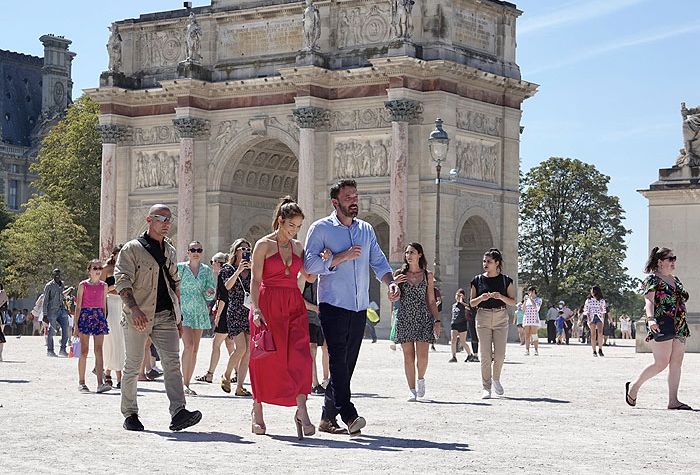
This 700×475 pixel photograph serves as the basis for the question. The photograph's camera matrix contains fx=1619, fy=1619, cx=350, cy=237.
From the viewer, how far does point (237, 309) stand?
21.0m

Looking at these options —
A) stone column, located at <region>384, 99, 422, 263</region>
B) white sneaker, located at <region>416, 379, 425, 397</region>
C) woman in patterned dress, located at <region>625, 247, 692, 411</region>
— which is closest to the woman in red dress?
white sneaker, located at <region>416, 379, 425, 397</region>

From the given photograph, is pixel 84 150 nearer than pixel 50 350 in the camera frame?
No

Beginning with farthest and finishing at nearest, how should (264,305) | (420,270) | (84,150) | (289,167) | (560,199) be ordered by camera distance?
(560,199), (84,150), (289,167), (420,270), (264,305)

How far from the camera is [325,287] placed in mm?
14992

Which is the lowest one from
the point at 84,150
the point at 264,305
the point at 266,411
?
the point at 266,411

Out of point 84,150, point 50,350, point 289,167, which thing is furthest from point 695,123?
point 84,150

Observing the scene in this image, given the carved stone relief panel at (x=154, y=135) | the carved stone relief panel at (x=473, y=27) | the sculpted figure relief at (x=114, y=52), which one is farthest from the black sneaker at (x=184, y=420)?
the sculpted figure relief at (x=114, y=52)

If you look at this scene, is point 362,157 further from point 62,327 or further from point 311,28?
point 62,327

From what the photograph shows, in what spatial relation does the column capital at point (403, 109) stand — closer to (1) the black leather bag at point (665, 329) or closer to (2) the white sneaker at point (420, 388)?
(2) the white sneaker at point (420, 388)

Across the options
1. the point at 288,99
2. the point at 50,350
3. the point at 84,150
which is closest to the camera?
the point at 50,350

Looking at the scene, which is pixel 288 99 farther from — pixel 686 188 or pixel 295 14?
pixel 686 188

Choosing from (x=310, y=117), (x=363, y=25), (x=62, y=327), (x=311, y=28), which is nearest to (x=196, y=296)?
(x=62, y=327)

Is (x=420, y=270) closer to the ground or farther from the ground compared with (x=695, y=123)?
closer to the ground

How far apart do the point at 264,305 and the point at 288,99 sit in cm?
4306
